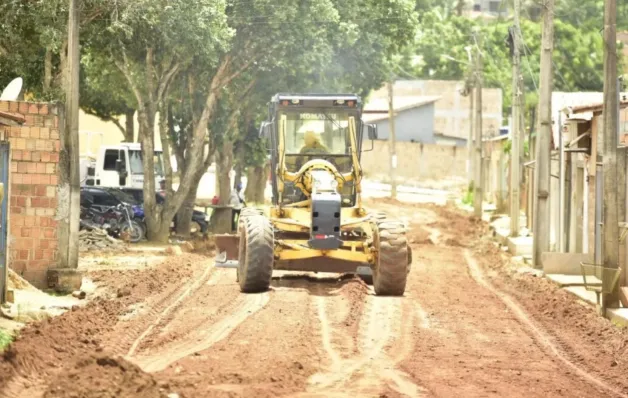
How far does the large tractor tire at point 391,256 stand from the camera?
71.8ft

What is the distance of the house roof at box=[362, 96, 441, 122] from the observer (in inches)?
3425

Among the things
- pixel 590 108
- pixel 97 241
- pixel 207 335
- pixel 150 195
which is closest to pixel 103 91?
pixel 150 195

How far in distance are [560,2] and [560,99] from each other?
148 feet

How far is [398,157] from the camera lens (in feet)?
284

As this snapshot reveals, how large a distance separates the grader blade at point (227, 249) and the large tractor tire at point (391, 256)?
2.85m

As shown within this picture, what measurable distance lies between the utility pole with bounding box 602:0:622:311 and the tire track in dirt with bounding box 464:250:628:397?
5.24 ft

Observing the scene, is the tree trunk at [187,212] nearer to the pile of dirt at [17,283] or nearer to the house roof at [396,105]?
the pile of dirt at [17,283]

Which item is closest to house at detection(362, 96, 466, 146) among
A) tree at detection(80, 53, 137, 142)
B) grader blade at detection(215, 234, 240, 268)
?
tree at detection(80, 53, 137, 142)

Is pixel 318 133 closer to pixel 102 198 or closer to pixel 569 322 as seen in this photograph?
pixel 569 322

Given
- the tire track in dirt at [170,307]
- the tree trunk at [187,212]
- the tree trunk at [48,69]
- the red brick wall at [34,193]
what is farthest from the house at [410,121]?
the red brick wall at [34,193]

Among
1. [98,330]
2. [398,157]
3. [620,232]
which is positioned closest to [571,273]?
[620,232]

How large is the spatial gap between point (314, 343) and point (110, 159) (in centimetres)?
2736

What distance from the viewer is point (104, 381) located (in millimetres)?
12281

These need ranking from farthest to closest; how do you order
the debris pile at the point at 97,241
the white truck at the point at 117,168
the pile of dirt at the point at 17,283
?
the white truck at the point at 117,168
the debris pile at the point at 97,241
the pile of dirt at the point at 17,283
